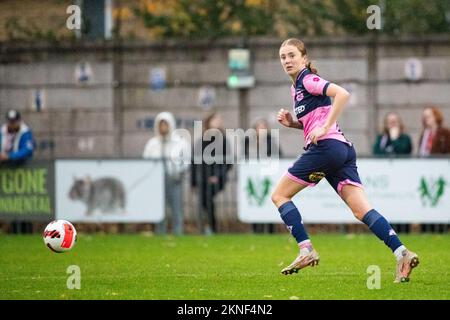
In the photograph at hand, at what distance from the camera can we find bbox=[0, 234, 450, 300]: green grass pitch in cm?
1013

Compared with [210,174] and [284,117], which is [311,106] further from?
[210,174]

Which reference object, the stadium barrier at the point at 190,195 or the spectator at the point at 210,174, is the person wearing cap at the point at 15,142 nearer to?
the stadium barrier at the point at 190,195

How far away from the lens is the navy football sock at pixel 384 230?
10836mm

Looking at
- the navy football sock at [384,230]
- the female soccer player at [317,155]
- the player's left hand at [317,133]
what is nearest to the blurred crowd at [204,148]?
the female soccer player at [317,155]

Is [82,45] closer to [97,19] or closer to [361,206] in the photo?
[97,19]

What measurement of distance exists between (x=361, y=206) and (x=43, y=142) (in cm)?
1287

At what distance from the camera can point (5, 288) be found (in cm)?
1077

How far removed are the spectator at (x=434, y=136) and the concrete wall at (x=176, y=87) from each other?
263cm

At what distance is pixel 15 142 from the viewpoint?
20047mm

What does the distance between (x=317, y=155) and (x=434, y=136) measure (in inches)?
334

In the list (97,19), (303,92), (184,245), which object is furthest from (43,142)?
(303,92)

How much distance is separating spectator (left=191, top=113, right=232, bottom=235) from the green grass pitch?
1.10 m

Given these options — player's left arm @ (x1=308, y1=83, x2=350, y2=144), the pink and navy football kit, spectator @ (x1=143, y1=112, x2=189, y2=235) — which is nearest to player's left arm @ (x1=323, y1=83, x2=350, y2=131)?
player's left arm @ (x1=308, y1=83, x2=350, y2=144)

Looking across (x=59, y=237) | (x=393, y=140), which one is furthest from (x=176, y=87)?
(x=59, y=237)
